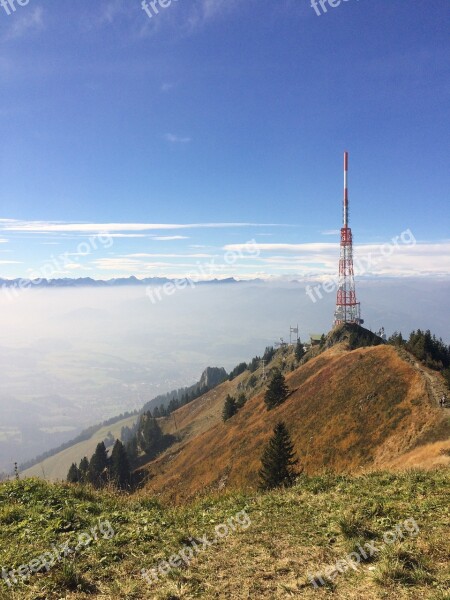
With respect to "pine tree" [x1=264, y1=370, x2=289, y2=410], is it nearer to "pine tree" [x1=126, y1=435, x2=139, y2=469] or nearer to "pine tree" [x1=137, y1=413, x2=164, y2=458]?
"pine tree" [x1=137, y1=413, x2=164, y2=458]

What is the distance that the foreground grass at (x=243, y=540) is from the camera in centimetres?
637

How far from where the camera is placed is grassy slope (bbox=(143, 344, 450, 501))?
35.8 meters

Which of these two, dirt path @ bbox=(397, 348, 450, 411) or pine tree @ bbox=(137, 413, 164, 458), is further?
pine tree @ bbox=(137, 413, 164, 458)

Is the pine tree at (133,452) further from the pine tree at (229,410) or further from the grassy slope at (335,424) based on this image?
the pine tree at (229,410)

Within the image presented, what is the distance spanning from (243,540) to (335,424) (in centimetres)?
4108

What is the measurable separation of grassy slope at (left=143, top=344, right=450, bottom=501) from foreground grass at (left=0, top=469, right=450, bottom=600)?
1573 centimetres

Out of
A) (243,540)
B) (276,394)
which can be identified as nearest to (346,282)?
(276,394)

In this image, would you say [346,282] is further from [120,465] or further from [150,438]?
[150,438]

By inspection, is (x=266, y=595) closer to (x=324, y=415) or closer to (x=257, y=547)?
(x=257, y=547)

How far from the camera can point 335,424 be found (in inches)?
1804

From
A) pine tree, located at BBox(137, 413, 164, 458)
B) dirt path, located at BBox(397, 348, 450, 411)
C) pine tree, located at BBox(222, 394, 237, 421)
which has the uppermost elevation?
dirt path, located at BBox(397, 348, 450, 411)

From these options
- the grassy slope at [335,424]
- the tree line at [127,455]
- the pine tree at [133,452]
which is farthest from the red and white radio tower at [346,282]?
the pine tree at [133,452]

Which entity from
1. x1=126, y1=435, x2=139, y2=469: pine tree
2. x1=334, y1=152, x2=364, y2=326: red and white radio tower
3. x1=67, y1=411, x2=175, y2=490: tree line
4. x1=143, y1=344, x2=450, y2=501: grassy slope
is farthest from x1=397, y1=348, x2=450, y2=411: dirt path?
x1=126, y1=435, x2=139, y2=469: pine tree

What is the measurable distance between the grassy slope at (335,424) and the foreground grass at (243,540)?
51.6 feet
